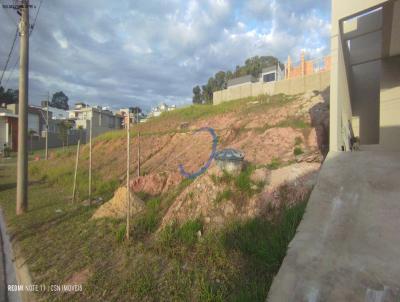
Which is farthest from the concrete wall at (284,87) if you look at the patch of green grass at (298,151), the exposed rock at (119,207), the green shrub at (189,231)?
the green shrub at (189,231)

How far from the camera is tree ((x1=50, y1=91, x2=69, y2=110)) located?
267 feet

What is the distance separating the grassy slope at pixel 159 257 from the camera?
319 cm

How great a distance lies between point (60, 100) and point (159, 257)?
91.1m

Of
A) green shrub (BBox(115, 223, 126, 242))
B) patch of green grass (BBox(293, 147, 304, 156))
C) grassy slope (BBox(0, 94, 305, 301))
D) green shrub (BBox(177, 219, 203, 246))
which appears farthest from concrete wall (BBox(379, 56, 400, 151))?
green shrub (BBox(115, 223, 126, 242))

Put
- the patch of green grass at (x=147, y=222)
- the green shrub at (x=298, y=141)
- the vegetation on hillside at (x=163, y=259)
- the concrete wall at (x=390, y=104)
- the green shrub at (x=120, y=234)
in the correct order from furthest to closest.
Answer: the concrete wall at (x=390, y=104) < the green shrub at (x=298, y=141) < the patch of green grass at (x=147, y=222) < the green shrub at (x=120, y=234) < the vegetation on hillside at (x=163, y=259)

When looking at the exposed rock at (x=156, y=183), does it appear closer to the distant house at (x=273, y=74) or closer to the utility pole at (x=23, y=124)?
the utility pole at (x=23, y=124)

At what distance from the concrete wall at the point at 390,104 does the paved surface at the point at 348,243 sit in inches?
224

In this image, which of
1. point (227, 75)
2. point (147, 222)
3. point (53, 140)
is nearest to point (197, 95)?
point (227, 75)

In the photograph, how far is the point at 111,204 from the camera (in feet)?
20.7

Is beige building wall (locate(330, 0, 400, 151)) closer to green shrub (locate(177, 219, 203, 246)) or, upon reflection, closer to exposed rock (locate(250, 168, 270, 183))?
exposed rock (locate(250, 168, 270, 183))

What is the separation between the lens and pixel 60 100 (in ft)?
271

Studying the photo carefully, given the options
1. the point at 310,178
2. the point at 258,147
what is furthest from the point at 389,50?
the point at 310,178

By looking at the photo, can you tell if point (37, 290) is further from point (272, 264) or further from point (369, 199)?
point (369, 199)

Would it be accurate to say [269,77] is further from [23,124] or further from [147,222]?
[147,222]
